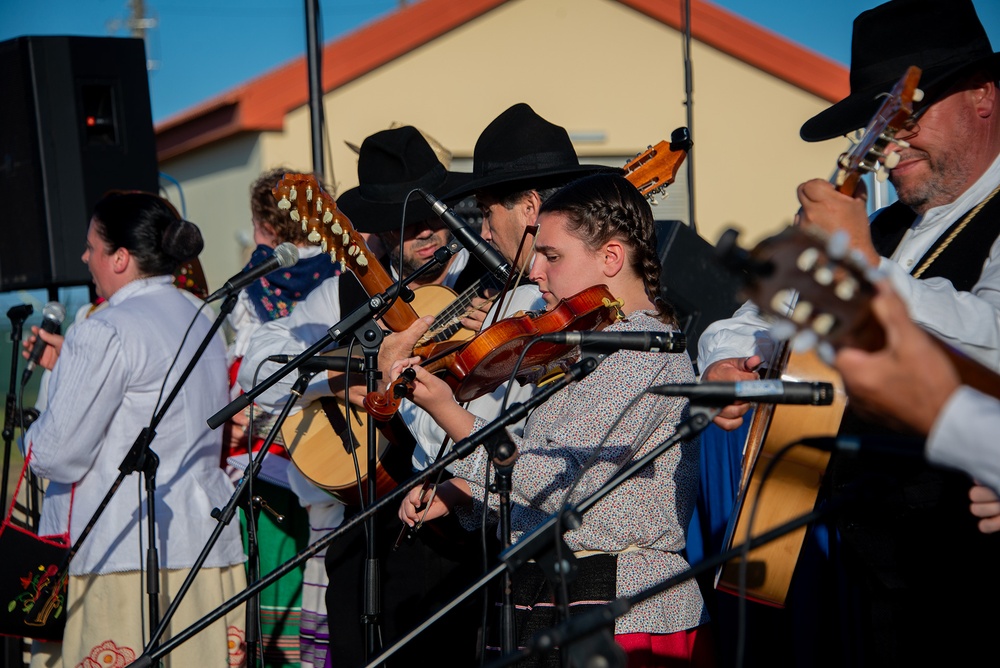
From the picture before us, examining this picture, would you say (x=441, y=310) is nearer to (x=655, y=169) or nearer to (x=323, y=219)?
(x=323, y=219)

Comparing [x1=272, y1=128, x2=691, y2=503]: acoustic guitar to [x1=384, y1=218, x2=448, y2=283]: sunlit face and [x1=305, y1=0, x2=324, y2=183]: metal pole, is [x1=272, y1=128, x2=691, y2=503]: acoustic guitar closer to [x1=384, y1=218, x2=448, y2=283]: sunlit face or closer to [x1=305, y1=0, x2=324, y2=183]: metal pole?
[x1=384, y1=218, x2=448, y2=283]: sunlit face

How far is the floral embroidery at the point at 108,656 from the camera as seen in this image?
3.98 m

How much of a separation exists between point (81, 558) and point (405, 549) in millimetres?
1307

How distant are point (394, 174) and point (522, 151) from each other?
0.62 meters

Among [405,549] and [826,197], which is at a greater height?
[826,197]

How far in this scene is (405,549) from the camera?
145 inches

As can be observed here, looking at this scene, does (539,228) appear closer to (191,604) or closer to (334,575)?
(334,575)

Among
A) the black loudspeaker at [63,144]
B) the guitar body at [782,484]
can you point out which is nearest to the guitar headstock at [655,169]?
the guitar body at [782,484]

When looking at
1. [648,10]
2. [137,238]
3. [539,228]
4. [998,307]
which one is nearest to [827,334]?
[998,307]

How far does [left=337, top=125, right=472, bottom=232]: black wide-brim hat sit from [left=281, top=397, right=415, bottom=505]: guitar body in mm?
760

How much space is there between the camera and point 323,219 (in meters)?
3.41

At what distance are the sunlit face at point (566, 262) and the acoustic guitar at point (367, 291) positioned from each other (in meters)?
0.68

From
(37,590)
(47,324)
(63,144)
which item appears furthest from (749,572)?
(63,144)

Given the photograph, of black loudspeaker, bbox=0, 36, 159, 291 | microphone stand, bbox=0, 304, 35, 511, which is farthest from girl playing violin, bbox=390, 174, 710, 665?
black loudspeaker, bbox=0, 36, 159, 291
